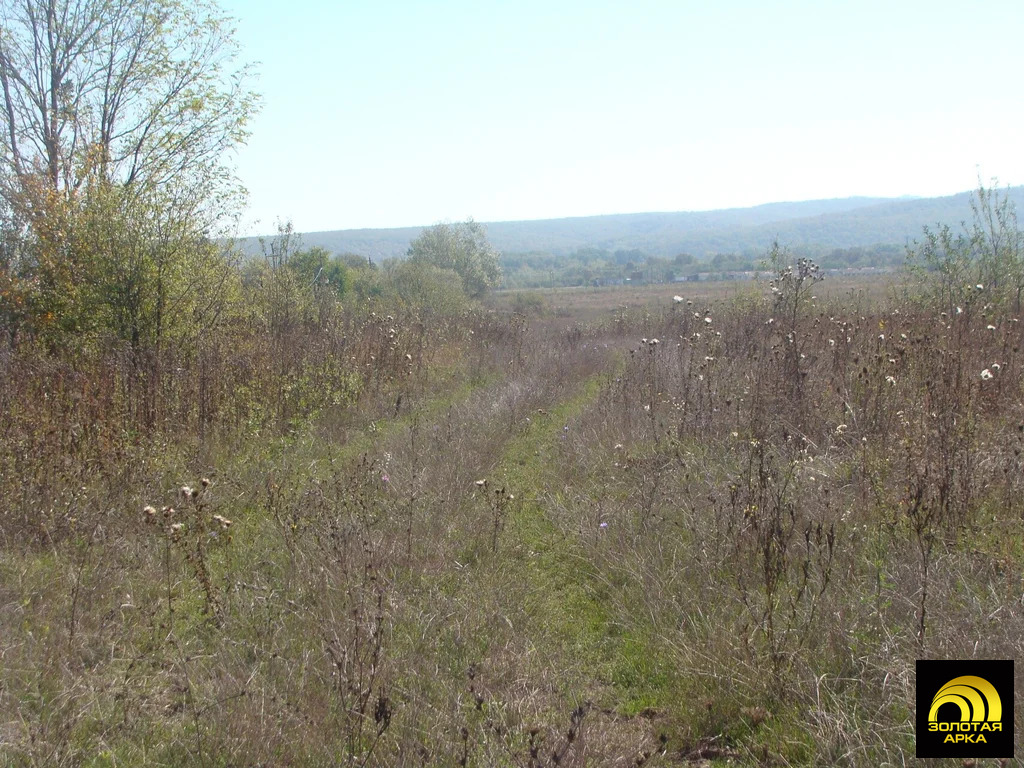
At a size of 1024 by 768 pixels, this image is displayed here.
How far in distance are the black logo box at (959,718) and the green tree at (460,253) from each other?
48.2 metres

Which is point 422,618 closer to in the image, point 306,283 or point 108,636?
point 108,636

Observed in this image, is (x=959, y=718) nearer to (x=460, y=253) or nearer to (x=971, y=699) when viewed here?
(x=971, y=699)

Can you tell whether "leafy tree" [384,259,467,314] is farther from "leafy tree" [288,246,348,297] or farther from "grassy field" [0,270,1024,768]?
"grassy field" [0,270,1024,768]

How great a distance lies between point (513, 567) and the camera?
488 cm

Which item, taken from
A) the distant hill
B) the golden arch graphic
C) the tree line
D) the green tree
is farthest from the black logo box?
the distant hill

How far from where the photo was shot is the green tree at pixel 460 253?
55156 mm

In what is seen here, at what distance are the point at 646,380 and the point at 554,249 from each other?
171 metres

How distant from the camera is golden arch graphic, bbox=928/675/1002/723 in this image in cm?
262

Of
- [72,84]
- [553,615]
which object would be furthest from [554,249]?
[553,615]

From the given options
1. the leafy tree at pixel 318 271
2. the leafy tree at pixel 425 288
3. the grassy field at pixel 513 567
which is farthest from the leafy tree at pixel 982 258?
the leafy tree at pixel 425 288

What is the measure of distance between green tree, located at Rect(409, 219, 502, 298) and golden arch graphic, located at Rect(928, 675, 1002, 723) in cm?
4823

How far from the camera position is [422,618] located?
3.95 metres

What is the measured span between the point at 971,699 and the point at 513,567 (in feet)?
9.01

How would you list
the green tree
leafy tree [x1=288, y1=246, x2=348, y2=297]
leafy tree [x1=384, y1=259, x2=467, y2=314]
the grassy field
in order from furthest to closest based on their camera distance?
the green tree, leafy tree [x1=384, y1=259, x2=467, y2=314], leafy tree [x1=288, y1=246, x2=348, y2=297], the grassy field
